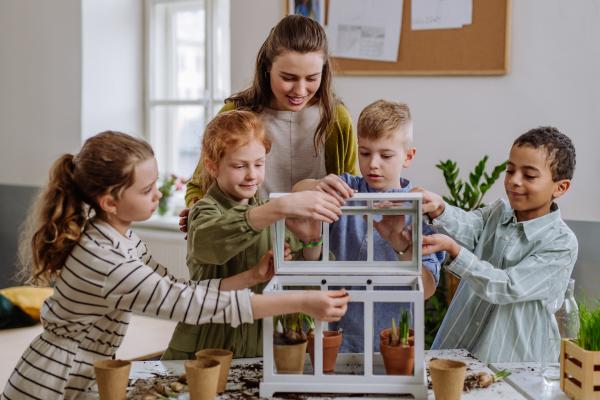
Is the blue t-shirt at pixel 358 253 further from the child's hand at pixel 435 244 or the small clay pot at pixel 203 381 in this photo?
the small clay pot at pixel 203 381

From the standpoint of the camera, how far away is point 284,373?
4.08 feet

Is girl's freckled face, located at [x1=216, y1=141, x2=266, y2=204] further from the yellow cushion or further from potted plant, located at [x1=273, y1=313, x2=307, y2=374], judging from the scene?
the yellow cushion

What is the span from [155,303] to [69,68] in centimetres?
346

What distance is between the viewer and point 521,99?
2.86m

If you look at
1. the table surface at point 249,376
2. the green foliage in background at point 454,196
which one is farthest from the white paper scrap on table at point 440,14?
the table surface at point 249,376

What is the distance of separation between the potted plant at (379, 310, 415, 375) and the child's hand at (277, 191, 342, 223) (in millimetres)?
270

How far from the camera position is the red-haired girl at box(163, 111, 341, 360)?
1.35 m

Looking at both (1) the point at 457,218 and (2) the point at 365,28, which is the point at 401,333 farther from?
(2) the point at 365,28

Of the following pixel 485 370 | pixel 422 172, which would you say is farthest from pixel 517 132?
pixel 485 370

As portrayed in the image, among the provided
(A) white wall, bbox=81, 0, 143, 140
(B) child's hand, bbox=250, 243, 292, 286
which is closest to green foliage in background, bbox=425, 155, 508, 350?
(B) child's hand, bbox=250, 243, 292, 286

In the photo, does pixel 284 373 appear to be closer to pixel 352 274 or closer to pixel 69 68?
pixel 352 274

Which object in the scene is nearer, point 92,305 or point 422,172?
point 92,305

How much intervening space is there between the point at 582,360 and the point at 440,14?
2163mm

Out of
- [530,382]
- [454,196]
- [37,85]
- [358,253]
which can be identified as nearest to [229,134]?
[358,253]
